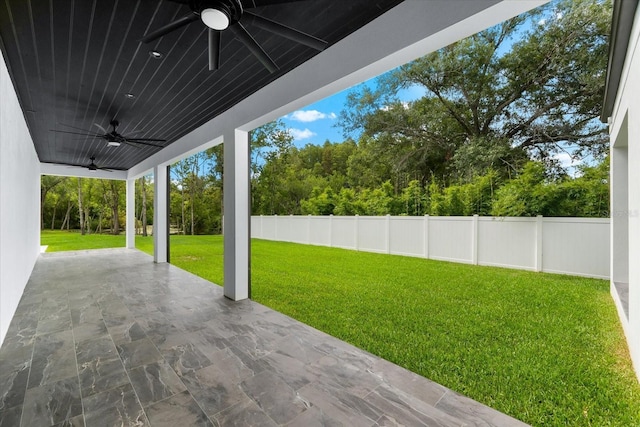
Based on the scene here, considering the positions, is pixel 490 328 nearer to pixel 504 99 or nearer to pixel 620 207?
pixel 620 207

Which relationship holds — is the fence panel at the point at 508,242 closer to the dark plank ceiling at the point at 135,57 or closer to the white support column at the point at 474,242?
the white support column at the point at 474,242

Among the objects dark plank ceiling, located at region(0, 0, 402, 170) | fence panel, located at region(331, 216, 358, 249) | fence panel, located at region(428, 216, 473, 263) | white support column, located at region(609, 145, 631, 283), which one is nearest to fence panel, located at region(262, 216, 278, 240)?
fence panel, located at region(331, 216, 358, 249)

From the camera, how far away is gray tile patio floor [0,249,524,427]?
67.3 inches

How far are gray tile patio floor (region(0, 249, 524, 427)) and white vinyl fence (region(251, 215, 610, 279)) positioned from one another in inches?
200

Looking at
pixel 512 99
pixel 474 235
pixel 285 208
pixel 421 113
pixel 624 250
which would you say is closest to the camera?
pixel 624 250

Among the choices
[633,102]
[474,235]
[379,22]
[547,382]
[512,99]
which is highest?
[512,99]

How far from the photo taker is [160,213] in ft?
22.7

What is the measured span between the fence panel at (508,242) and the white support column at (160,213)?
24.7ft

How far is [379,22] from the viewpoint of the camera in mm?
2123

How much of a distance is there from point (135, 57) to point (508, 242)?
707cm

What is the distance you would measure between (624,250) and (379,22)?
4348mm

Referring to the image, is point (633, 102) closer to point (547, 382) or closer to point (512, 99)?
point (547, 382)

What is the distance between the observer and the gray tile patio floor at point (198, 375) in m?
1.71

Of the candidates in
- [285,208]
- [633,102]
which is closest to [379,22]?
[633,102]
